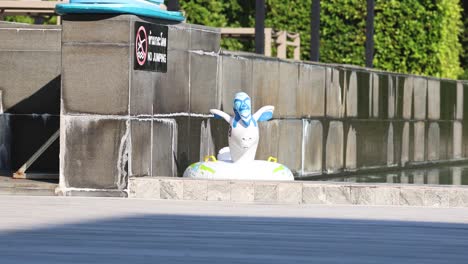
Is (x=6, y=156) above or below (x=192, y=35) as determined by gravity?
below

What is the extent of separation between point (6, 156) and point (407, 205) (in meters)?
6.88

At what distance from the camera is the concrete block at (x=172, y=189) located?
15.4 m

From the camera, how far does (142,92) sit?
53.0ft

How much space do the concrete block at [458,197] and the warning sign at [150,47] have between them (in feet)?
12.0

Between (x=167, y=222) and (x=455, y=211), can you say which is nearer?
(x=167, y=222)

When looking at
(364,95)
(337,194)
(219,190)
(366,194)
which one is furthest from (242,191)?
(364,95)

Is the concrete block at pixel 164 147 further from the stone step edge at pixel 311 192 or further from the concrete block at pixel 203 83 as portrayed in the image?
the stone step edge at pixel 311 192

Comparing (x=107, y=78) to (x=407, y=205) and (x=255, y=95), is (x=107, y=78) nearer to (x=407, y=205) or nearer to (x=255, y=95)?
(x=407, y=205)

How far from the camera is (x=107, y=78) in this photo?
52.1ft

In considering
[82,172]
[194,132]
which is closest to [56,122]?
[194,132]

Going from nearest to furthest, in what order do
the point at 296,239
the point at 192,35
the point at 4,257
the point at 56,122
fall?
the point at 4,257, the point at 296,239, the point at 192,35, the point at 56,122

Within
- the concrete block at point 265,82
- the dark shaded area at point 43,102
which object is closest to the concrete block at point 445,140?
the concrete block at point 265,82

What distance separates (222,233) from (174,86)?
19.8ft

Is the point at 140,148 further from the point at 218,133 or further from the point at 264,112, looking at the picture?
the point at 218,133
